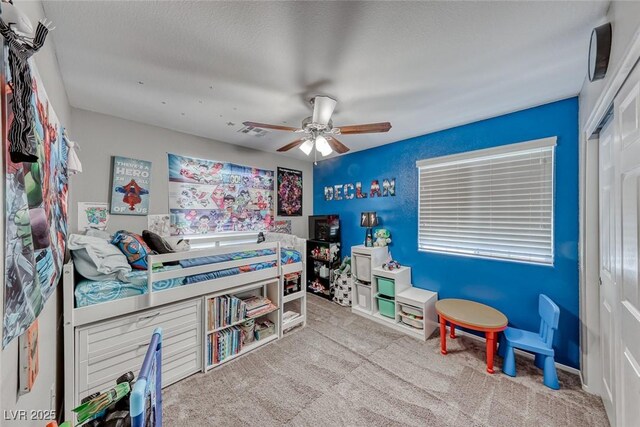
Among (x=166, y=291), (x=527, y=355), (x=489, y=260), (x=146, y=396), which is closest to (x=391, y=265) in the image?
(x=489, y=260)

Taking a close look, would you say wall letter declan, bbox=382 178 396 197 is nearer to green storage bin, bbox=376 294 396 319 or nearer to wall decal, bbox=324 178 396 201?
wall decal, bbox=324 178 396 201

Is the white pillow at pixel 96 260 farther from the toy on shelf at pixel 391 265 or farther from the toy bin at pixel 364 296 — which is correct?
the toy on shelf at pixel 391 265

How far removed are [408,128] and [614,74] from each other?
178 centimetres

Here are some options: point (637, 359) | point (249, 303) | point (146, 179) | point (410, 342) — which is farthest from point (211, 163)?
point (637, 359)

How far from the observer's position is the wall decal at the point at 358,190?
3.42 m

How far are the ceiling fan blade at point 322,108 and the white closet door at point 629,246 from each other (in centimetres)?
166

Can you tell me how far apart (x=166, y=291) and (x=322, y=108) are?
1972 mm

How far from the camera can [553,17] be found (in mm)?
1248

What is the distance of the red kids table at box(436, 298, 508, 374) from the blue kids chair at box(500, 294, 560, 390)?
102 mm

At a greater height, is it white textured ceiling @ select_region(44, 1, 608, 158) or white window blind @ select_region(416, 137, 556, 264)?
white textured ceiling @ select_region(44, 1, 608, 158)

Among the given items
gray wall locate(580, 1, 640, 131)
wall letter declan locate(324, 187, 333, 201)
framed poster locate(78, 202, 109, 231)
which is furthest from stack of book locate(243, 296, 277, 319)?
gray wall locate(580, 1, 640, 131)

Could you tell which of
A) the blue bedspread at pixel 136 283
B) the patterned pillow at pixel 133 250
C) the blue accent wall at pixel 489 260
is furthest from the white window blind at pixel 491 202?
the patterned pillow at pixel 133 250

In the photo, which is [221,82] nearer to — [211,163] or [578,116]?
[211,163]

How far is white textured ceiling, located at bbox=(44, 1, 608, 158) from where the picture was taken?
1.22m
